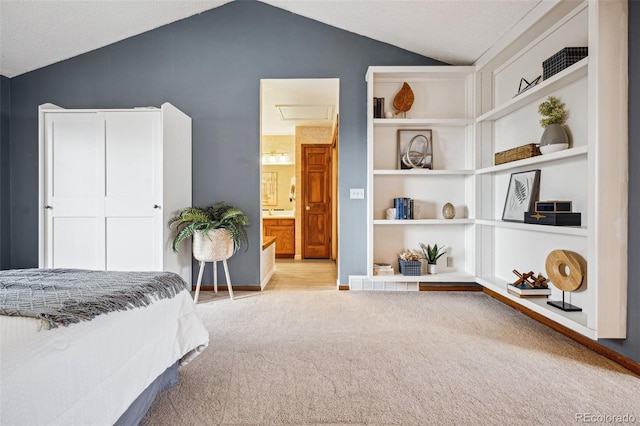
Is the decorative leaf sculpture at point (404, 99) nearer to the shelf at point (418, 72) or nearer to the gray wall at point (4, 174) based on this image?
the shelf at point (418, 72)

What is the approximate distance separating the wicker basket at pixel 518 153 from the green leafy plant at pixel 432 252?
3.50 feet

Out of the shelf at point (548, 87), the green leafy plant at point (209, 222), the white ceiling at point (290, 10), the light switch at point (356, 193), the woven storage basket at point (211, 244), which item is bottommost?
the woven storage basket at point (211, 244)

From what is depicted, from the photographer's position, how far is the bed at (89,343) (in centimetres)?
80

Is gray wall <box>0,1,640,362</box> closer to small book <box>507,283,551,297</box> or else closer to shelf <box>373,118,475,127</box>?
shelf <box>373,118,475,127</box>

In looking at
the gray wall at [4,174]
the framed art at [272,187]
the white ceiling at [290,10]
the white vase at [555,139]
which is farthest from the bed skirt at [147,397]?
the framed art at [272,187]

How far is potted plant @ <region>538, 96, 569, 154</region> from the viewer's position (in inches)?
93.0

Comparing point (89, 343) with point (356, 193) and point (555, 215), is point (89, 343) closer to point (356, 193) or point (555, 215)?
point (555, 215)

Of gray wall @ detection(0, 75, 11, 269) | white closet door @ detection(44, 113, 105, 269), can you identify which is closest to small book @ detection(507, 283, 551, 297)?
white closet door @ detection(44, 113, 105, 269)

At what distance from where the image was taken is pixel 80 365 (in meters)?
0.95

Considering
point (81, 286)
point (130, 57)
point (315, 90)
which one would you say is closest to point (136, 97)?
point (130, 57)

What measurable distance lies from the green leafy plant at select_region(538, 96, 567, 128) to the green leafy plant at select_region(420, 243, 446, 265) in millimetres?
1566

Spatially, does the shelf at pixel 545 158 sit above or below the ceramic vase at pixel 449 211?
above

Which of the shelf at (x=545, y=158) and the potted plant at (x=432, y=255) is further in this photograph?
the potted plant at (x=432, y=255)

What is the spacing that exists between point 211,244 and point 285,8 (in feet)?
8.73
